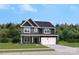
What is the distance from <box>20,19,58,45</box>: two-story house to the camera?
27167 millimetres

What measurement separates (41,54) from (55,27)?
1298 millimetres

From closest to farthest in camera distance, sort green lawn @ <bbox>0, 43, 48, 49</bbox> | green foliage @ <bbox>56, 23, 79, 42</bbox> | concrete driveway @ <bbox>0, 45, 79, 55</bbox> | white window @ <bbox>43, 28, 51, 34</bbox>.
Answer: green foliage @ <bbox>56, 23, 79, 42</bbox> < concrete driveway @ <bbox>0, 45, 79, 55</bbox> < green lawn @ <bbox>0, 43, 48, 49</bbox> < white window @ <bbox>43, 28, 51, 34</bbox>

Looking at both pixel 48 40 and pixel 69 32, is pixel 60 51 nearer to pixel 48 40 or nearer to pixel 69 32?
pixel 48 40

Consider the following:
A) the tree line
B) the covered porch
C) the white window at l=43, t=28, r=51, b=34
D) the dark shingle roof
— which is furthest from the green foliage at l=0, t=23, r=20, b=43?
the white window at l=43, t=28, r=51, b=34

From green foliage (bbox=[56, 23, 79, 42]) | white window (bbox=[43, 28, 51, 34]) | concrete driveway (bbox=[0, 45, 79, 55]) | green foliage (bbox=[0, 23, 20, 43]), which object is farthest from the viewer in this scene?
white window (bbox=[43, 28, 51, 34])

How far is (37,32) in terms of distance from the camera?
2827 cm

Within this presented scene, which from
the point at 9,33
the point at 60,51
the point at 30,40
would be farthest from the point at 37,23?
the point at 60,51

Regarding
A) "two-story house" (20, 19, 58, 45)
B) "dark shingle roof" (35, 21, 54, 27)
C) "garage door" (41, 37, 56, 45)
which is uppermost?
"dark shingle roof" (35, 21, 54, 27)

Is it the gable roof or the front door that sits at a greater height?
the gable roof

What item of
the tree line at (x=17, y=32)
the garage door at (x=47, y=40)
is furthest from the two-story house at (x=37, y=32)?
the tree line at (x=17, y=32)

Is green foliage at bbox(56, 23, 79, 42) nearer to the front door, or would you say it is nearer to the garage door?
the garage door

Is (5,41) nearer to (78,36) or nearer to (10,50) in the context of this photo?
(10,50)

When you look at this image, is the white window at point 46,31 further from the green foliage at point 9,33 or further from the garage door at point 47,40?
the green foliage at point 9,33
